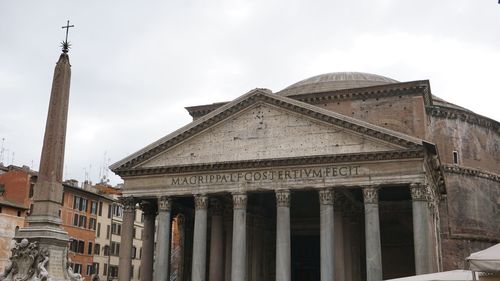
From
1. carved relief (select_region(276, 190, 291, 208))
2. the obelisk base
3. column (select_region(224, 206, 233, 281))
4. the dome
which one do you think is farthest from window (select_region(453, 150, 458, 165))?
→ the obelisk base

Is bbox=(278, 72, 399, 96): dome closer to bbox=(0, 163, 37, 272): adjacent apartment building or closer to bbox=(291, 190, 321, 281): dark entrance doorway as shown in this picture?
bbox=(291, 190, 321, 281): dark entrance doorway

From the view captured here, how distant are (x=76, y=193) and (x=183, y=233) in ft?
33.3

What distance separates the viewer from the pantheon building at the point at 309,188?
63.0ft

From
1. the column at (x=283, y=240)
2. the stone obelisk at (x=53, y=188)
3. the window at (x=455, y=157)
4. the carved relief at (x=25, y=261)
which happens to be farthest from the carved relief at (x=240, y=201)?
the window at (x=455, y=157)

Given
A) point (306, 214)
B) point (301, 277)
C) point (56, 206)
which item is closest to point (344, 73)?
point (306, 214)

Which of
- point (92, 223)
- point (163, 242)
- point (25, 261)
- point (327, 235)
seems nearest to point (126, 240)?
point (163, 242)

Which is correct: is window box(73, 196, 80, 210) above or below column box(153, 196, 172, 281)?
above

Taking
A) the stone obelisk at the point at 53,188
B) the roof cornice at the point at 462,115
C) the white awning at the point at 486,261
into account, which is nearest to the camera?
the white awning at the point at 486,261

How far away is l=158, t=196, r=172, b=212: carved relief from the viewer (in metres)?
21.9

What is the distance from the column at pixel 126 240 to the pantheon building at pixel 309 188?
5cm

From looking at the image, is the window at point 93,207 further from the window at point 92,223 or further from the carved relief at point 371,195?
the carved relief at point 371,195

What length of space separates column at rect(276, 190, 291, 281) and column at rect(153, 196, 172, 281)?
4.49m

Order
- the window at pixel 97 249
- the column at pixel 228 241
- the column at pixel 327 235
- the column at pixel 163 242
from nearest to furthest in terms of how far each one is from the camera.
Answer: the column at pixel 327 235
the column at pixel 163 242
the column at pixel 228 241
the window at pixel 97 249

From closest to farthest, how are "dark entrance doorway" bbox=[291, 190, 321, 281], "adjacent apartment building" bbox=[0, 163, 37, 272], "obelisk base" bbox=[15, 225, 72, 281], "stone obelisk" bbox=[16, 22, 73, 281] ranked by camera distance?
"obelisk base" bbox=[15, 225, 72, 281]
"stone obelisk" bbox=[16, 22, 73, 281]
"dark entrance doorway" bbox=[291, 190, 321, 281]
"adjacent apartment building" bbox=[0, 163, 37, 272]
